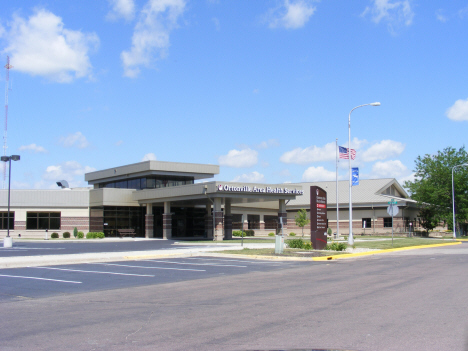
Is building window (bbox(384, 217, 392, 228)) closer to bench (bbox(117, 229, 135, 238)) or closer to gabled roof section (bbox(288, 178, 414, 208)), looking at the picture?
gabled roof section (bbox(288, 178, 414, 208))

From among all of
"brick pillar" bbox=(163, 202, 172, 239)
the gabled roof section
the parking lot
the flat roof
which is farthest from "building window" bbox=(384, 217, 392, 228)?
the parking lot

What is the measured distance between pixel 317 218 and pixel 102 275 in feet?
47.4

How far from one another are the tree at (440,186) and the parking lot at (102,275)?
47129mm

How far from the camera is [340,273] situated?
16547 mm

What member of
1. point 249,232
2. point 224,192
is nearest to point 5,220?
point 224,192

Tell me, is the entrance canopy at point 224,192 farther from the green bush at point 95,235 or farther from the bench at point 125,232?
the green bush at point 95,235

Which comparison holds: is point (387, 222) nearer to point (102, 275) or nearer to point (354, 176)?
point (354, 176)

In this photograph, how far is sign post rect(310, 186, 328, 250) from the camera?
26945 mm

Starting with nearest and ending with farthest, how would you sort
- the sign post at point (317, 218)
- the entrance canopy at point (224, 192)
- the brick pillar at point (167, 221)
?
the sign post at point (317, 218) < the entrance canopy at point (224, 192) < the brick pillar at point (167, 221)

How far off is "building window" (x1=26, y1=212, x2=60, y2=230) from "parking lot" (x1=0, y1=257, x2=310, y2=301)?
33.2 metres

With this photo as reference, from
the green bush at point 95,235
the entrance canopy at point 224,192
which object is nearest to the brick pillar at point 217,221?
the entrance canopy at point 224,192

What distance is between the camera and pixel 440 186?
204ft

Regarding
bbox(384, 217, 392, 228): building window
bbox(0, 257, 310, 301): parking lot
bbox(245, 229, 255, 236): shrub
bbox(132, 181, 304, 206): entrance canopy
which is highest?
bbox(132, 181, 304, 206): entrance canopy

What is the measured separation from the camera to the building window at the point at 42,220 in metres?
51.3
